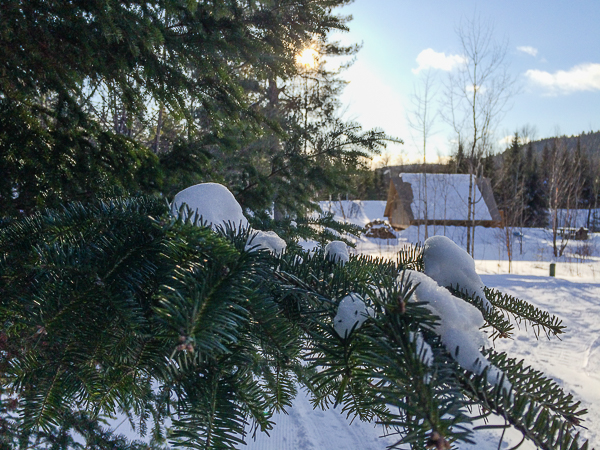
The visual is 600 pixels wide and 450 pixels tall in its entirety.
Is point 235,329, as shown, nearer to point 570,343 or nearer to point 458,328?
point 458,328

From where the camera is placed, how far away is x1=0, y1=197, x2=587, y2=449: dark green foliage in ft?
1.51

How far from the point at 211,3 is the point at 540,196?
3417 centimetres

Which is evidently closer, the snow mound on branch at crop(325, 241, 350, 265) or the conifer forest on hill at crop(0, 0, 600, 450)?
the conifer forest on hill at crop(0, 0, 600, 450)

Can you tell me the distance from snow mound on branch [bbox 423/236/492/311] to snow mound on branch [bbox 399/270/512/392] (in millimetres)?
250

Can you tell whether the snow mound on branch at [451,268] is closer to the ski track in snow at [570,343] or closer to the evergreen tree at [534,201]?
the ski track in snow at [570,343]

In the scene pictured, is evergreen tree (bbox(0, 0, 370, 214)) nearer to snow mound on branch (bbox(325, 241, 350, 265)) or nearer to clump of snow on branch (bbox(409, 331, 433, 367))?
snow mound on branch (bbox(325, 241, 350, 265))

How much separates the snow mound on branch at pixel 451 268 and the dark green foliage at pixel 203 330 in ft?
0.29

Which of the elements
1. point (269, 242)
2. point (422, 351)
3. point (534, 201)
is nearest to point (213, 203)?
point (269, 242)

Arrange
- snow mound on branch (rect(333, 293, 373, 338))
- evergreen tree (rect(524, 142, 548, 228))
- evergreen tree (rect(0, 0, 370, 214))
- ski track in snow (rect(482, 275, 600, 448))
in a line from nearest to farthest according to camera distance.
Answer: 1. snow mound on branch (rect(333, 293, 373, 338))
2. evergreen tree (rect(0, 0, 370, 214))
3. ski track in snow (rect(482, 275, 600, 448))
4. evergreen tree (rect(524, 142, 548, 228))

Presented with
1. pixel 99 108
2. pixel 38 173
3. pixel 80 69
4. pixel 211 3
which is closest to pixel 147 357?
pixel 38 173

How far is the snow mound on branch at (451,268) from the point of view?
2.65ft

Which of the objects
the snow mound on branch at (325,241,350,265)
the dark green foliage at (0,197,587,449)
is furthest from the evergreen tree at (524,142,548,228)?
the dark green foliage at (0,197,587,449)

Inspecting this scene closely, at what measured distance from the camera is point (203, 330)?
46cm

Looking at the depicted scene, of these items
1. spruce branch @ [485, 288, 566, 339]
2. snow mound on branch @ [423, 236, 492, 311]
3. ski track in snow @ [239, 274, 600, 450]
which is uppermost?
snow mound on branch @ [423, 236, 492, 311]
